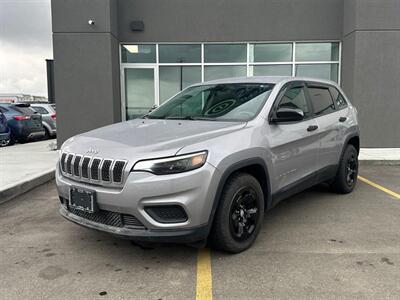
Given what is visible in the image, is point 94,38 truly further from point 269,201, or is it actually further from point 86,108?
point 269,201

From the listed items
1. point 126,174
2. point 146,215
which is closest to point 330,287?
point 146,215

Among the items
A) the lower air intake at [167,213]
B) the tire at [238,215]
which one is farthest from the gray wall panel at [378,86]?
the lower air intake at [167,213]

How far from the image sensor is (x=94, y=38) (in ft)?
35.9

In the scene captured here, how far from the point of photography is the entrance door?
12102 mm

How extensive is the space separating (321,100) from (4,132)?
1113 cm

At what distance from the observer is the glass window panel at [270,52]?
1192 centimetres

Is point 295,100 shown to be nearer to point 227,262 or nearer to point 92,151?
point 227,262

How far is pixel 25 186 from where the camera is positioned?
6.72 meters

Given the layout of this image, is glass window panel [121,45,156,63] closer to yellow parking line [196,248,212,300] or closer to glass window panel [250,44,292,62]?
glass window panel [250,44,292,62]

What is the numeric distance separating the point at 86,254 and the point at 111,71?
25.9 ft

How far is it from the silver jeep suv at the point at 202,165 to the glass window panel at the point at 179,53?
7.00 metres

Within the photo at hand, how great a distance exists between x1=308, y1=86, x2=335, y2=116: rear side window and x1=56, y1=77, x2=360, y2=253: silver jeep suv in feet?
0.25

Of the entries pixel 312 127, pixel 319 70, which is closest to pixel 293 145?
pixel 312 127

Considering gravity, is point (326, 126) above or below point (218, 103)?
below
